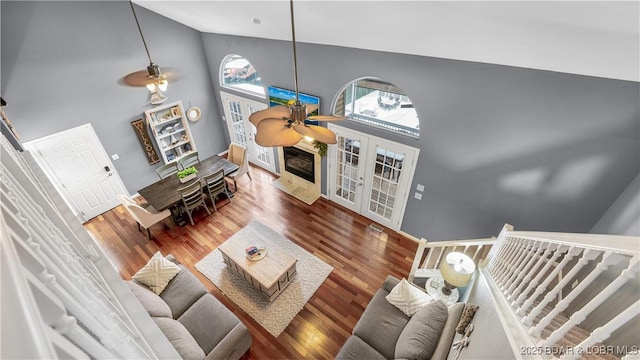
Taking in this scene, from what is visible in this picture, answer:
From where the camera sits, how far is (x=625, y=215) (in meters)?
2.66

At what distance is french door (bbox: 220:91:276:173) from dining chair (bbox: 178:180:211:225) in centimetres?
198

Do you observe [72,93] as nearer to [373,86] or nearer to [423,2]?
[373,86]

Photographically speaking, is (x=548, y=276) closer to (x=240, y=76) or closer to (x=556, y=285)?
(x=556, y=285)

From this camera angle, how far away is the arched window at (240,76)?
240 inches

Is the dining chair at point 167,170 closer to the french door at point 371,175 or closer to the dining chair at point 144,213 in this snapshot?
the dining chair at point 144,213

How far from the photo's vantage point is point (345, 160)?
526 centimetres

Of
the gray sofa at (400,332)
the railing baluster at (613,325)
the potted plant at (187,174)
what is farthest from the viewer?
the potted plant at (187,174)

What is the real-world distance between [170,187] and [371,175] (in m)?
4.03

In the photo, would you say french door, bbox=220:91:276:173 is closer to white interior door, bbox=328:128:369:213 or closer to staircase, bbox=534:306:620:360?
white interior door, bbox=328:128:369:213

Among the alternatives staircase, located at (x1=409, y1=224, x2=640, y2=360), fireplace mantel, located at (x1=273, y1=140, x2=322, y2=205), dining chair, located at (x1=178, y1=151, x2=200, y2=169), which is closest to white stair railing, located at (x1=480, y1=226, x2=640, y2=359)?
staircase, located at (x1=409, y1=224, x2=640, y2=360)

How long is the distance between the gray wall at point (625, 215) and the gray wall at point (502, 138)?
73 mm

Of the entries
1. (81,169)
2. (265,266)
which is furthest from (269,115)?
(81,169)

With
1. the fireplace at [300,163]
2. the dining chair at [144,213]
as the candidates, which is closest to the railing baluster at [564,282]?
the fireplace at [300,163]

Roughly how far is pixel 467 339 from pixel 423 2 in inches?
A: 117
